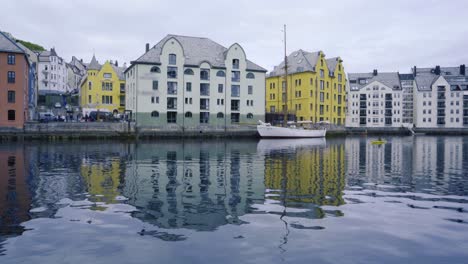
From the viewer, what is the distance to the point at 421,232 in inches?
490

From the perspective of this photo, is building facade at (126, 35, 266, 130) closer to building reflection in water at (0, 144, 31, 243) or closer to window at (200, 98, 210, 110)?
window at (200, 98, 210, 110)

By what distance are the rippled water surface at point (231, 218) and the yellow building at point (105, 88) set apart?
70.2m

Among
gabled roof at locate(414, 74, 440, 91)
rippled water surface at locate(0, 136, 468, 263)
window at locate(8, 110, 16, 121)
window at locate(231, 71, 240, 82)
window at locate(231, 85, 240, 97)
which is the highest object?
gabled roof at locate(414, 74, 440, 91)

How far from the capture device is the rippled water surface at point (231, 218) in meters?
10.3

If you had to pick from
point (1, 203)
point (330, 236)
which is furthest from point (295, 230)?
point (1, 203)

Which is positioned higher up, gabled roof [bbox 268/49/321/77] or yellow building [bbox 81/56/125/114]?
gabled roof [bbox 268/49/321/77]

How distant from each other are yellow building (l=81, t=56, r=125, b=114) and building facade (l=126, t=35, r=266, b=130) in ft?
29.8

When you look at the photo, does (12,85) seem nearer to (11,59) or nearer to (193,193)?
(11,59)

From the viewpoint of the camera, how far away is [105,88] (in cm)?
9438

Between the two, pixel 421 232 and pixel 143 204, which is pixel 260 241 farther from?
pixel 143 204

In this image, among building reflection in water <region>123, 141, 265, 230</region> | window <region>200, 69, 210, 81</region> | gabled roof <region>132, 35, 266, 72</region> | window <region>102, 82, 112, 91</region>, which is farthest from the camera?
window <region>102, 82, 112, 91</region>

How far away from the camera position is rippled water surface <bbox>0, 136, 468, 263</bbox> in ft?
33.8

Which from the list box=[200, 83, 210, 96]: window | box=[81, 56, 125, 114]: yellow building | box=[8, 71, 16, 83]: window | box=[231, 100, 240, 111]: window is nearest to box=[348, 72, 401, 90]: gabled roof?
box=[231, 100, 240, 111]: window

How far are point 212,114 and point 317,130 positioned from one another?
2236cm
